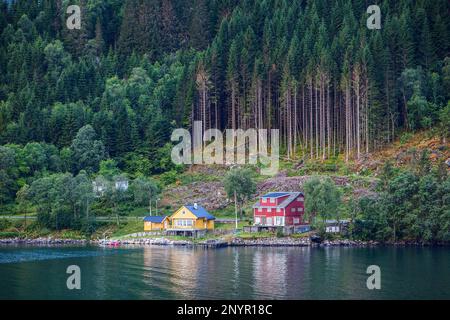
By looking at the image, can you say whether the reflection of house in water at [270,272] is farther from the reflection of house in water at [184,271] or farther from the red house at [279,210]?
the red house at [279,210]

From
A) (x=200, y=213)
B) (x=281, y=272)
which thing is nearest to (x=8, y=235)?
(x=200, y=213)

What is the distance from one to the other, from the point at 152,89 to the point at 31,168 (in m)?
31.1

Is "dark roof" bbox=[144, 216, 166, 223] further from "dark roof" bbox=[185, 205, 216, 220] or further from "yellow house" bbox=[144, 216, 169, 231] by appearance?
"dark roof" bbox=[185, 205, 216, 220]

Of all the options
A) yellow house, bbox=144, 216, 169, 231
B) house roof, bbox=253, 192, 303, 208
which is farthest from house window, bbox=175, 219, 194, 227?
house roof, bbox=253, 192, 303, 208

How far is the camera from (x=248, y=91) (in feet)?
388

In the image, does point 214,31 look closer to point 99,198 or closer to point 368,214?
point 99,198

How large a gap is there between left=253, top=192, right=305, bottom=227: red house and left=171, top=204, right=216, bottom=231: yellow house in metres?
5.64

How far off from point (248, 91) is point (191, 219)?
32.6 m

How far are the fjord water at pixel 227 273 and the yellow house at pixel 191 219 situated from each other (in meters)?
7.82

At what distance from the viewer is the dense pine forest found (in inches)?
4247

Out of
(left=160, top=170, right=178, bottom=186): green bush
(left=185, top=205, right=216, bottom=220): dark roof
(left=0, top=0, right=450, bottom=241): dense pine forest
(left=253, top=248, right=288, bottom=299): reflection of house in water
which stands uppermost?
(left=0, top=0, right=450, bottom=241): dense pine forest

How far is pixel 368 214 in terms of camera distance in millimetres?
85562

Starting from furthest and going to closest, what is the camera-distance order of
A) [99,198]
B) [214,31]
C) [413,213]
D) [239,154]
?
[214,31], [239,154], [99,198], [413,213]
